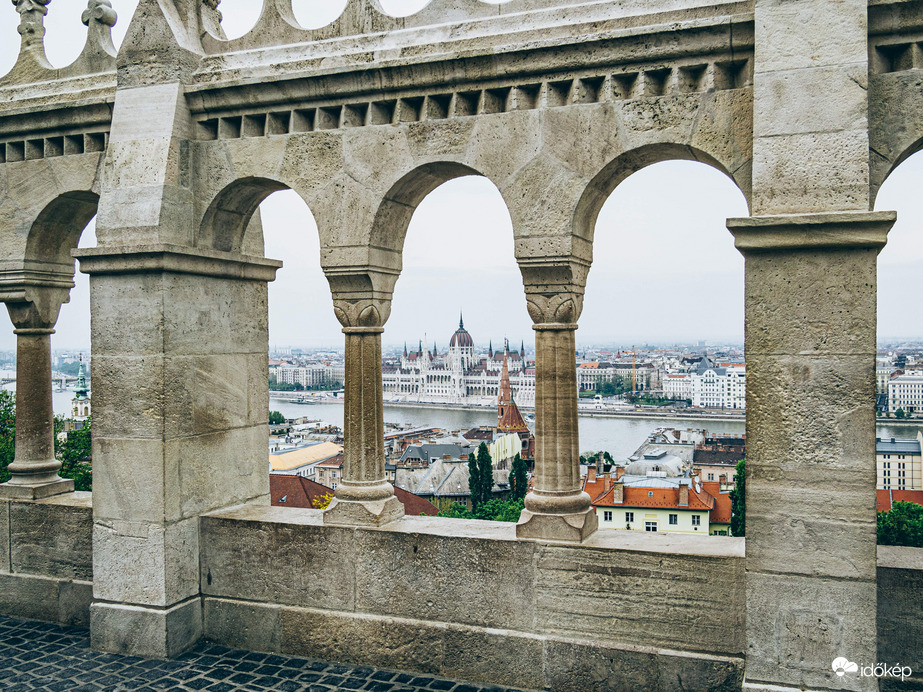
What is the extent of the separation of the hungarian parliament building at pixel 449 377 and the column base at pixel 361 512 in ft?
298

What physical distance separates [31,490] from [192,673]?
6.77ft

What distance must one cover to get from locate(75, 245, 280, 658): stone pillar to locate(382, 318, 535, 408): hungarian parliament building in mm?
90512

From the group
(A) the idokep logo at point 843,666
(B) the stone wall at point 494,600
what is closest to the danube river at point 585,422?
(B) the stone wall at point 494,600

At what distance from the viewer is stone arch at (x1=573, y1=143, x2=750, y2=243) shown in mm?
3902

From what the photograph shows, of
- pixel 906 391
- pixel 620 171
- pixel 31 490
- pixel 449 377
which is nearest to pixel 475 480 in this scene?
pixel 31 490

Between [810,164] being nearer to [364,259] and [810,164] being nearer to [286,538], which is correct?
[364,259]

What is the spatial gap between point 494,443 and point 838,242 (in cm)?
4701

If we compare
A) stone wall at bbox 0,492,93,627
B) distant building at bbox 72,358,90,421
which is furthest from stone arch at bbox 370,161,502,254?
distant building at bbox 72,358,90,421

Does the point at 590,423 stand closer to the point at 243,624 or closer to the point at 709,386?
the point at 709,386

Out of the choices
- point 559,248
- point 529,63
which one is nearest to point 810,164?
point 559,248

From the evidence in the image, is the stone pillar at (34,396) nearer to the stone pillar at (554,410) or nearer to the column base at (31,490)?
the column base at (31,490)

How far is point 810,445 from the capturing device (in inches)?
137

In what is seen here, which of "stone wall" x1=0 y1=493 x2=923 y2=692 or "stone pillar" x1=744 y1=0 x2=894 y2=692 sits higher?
"stone pillar" x1=744 y1=0 x2=894 y2=692

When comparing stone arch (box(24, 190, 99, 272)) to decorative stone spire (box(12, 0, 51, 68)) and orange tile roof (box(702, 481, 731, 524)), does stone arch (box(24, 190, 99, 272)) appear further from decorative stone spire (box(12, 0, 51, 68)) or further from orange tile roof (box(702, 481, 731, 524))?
orange tile roof (box(702, 481, 731, 524))
